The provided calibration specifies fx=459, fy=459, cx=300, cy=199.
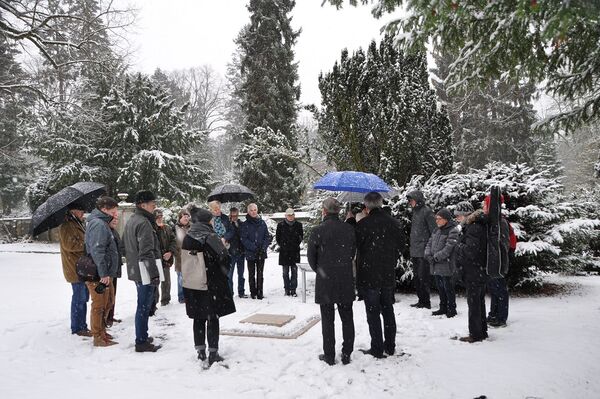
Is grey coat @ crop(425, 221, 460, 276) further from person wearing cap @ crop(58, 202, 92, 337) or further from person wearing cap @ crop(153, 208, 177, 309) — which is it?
person wearing cap @ crop(58, 202, 92, 337)

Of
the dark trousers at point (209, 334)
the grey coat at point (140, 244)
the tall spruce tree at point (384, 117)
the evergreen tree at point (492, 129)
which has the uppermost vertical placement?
the evergreen tree at point (492, 129)

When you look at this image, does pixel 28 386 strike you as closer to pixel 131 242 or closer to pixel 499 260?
pixel 131 242

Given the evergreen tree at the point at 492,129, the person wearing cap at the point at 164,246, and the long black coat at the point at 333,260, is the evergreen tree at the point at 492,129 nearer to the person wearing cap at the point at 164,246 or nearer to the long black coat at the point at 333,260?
the person wearing cap at the point at 164,246

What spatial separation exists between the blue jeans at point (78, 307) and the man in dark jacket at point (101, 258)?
2.03ft

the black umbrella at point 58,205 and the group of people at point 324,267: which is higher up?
the black umbrella at point 58,205

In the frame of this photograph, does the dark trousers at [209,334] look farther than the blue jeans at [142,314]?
No

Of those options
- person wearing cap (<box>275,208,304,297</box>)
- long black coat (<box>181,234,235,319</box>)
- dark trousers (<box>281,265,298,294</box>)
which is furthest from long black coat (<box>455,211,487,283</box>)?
dark trousers (<box>281,265,298,294</box>)

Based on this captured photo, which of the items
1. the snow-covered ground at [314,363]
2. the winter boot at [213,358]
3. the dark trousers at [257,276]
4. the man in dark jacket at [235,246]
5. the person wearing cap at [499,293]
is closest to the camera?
the snow-covered ground at [314,363]

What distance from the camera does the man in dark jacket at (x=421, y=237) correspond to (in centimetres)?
781

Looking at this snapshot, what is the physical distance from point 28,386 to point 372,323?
371 cm

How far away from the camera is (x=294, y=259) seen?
30.6 ft

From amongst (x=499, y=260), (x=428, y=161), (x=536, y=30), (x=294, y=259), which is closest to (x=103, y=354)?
(x=294, y=259)

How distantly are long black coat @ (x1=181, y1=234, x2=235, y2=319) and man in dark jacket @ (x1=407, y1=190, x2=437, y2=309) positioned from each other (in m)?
3.85

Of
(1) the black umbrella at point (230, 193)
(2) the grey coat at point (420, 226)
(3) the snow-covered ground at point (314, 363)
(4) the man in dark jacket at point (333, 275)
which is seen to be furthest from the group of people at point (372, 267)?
(1) the black umbrella at point (230, 193)
